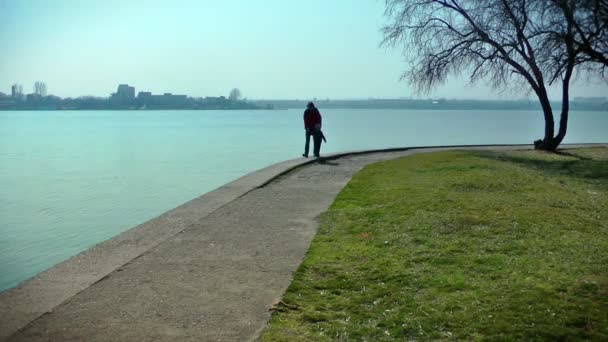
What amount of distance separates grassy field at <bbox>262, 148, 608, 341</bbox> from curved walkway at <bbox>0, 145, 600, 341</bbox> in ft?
1.11

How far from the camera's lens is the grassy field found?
181 inches

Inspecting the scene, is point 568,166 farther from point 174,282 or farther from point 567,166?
point 174,282

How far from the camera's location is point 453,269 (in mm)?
6137

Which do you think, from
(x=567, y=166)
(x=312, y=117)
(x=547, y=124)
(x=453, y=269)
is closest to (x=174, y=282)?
(x=453, y=269)

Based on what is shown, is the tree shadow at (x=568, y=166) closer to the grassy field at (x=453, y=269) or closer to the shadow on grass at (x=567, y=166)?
the shadow on grass at (x=567, y=166)

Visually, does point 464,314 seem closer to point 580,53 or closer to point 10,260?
point 10,260

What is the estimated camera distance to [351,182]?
1362 centimetres

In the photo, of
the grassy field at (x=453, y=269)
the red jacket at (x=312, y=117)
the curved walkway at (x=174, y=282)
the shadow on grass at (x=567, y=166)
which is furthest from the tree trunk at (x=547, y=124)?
the curved walkway at (x=174, y=282)

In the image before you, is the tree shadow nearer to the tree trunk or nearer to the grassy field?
the tree trunk

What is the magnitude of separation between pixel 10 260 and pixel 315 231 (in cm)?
509

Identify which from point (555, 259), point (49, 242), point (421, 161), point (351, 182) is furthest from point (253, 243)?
point (421, 161)

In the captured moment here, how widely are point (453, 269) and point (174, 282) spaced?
294 cm

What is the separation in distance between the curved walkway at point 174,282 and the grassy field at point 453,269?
0.34 m

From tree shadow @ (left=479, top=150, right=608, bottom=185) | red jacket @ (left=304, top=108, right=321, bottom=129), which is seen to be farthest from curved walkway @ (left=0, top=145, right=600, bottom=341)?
red jacket @ (left=304, top=108, right=321, bottom=129)
